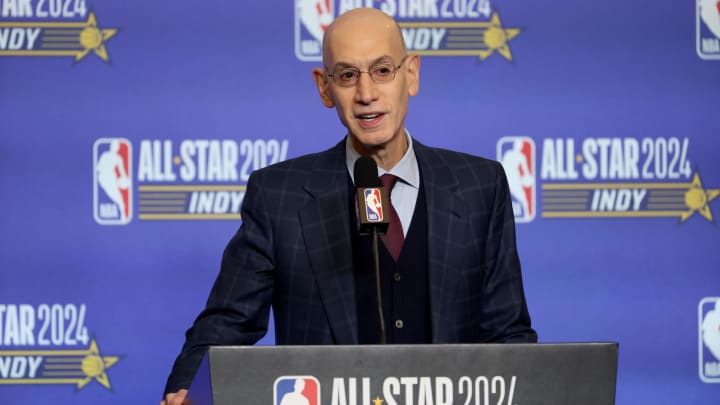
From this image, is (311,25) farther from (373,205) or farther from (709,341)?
(373,205)

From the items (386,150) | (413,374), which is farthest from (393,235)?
(413,374)

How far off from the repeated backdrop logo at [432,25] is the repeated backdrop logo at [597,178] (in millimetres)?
342

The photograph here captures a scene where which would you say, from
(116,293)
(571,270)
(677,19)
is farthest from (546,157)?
(116,293)

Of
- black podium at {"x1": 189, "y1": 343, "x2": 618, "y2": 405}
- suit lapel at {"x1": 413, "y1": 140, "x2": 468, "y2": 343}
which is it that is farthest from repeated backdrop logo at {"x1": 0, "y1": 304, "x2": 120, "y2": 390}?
black podium at {"x1": 189, "y1": 343, "x2": 618, "y2": 405}

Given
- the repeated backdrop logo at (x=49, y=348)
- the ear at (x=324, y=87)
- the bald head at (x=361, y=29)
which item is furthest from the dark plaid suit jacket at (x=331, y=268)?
the repeated backdrop logo at (x=49, y=348)

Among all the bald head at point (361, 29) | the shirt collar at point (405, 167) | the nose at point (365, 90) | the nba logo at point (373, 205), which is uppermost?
the bald head at point (361, 29)

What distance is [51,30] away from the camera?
3.25 meters

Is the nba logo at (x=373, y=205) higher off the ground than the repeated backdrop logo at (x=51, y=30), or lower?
lower

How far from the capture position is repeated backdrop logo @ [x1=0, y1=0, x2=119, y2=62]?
3.24 m

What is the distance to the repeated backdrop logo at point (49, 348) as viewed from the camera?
3223 mm

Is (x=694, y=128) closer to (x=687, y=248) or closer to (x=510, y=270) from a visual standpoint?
(x=687, y=248)

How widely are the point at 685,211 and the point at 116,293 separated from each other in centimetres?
196

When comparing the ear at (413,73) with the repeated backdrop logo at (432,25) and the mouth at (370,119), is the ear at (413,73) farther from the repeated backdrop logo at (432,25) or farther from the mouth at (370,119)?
the repeated backdrop logo at (432,25)

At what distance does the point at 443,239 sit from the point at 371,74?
0.35m
